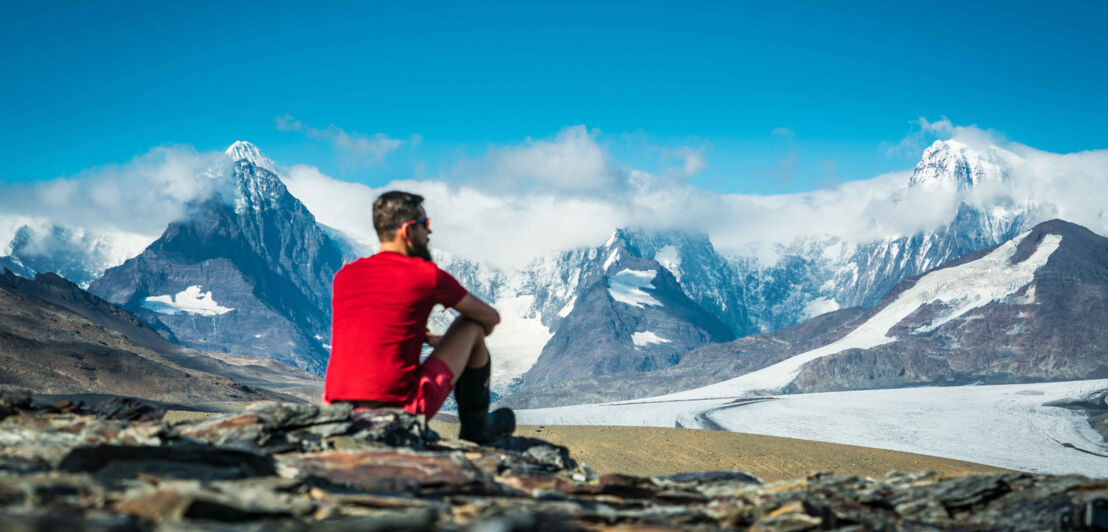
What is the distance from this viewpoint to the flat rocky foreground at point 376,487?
4.30 metres

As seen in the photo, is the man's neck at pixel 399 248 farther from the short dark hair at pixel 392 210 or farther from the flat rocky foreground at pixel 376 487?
the flat rocky foreground at pixel 376 487

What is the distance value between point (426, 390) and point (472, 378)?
2.43 ft

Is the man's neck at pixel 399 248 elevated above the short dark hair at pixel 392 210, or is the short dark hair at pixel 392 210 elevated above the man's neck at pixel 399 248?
the short dark hair at pixel 392 210

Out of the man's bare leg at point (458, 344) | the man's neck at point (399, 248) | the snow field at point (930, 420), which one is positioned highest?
the man's neck at point (399, 248)

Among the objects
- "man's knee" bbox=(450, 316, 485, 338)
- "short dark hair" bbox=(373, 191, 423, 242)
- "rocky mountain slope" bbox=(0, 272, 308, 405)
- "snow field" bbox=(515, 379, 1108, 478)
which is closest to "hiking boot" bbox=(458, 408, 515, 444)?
"man's knee" bbox=(450, 316, 485, 338)

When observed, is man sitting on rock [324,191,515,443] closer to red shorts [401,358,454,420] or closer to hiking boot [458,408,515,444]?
red shorts [401,358,454,420]

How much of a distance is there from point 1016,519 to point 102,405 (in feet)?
25.8

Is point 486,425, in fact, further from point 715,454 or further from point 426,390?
point 715,454

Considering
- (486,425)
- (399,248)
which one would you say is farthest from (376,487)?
(486,425)

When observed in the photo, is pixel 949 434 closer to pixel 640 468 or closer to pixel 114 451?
pixel 640 468

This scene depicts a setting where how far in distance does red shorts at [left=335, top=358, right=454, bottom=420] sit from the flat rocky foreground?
258mm

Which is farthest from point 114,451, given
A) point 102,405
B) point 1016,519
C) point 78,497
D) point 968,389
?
point 968,389

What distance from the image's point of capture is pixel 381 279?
24.2ft

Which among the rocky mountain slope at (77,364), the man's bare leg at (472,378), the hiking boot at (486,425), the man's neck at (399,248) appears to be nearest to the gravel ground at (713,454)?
the hiking boot at (486,425)
